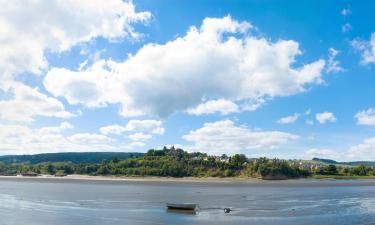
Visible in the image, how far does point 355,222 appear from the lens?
65.3 meters

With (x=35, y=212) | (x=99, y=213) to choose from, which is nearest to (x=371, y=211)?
(x=99, y=213)

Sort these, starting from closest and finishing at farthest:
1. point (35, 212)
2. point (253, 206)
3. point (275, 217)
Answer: point (275, 217)
point (35, 212)
point (253, 206)

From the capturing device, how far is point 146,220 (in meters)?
66.2

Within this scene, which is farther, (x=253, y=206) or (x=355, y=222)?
(x=253, y=206)

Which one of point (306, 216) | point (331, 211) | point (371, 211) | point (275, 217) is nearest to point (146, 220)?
point (275, 217)

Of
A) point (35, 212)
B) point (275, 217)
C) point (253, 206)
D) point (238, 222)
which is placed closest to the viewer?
point (238, 222)

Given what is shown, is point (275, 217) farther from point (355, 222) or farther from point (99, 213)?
point (99, 213)

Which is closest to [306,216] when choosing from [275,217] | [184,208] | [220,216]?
[275,217]

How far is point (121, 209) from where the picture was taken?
80.9 meters

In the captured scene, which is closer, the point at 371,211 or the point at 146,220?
the point at 146,220

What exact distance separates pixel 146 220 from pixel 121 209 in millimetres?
15881

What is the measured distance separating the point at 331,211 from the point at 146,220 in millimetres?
34055

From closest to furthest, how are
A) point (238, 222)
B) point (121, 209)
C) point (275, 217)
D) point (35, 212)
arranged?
point (238, 222) → point (275, 217) → point (35, 212) → point (121, 209)

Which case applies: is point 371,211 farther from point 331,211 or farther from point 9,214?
point 9,214
